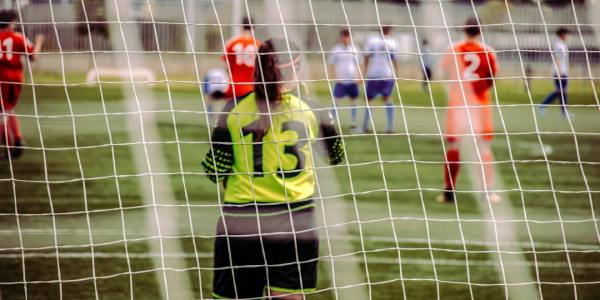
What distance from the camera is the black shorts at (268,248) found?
125 inches

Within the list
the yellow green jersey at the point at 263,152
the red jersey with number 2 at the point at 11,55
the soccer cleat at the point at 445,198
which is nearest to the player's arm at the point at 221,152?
the yellow green jersey at the point at 263,152

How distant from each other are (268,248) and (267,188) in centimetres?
24

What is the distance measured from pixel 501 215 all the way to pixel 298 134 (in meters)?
4.35

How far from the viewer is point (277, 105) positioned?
321cm

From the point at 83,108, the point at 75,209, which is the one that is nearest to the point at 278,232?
the point at 75,209

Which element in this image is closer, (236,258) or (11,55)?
(236,258)

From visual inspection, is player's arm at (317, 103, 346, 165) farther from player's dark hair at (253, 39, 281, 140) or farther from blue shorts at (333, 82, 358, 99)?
blue shorts at (333, 82, 358, 99)

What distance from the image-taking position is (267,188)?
318cm

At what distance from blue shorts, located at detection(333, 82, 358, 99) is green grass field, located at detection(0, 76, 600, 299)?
1.32 m

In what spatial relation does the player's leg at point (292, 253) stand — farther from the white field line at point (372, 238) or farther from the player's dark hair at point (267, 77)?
the white field line at point (372, 238)

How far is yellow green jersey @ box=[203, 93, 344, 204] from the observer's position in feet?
10.4

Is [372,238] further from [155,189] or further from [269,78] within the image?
[155,189]

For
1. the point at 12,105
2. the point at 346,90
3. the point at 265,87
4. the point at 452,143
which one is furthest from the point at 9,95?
the point at 346,90

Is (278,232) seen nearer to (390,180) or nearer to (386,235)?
(386,235)
